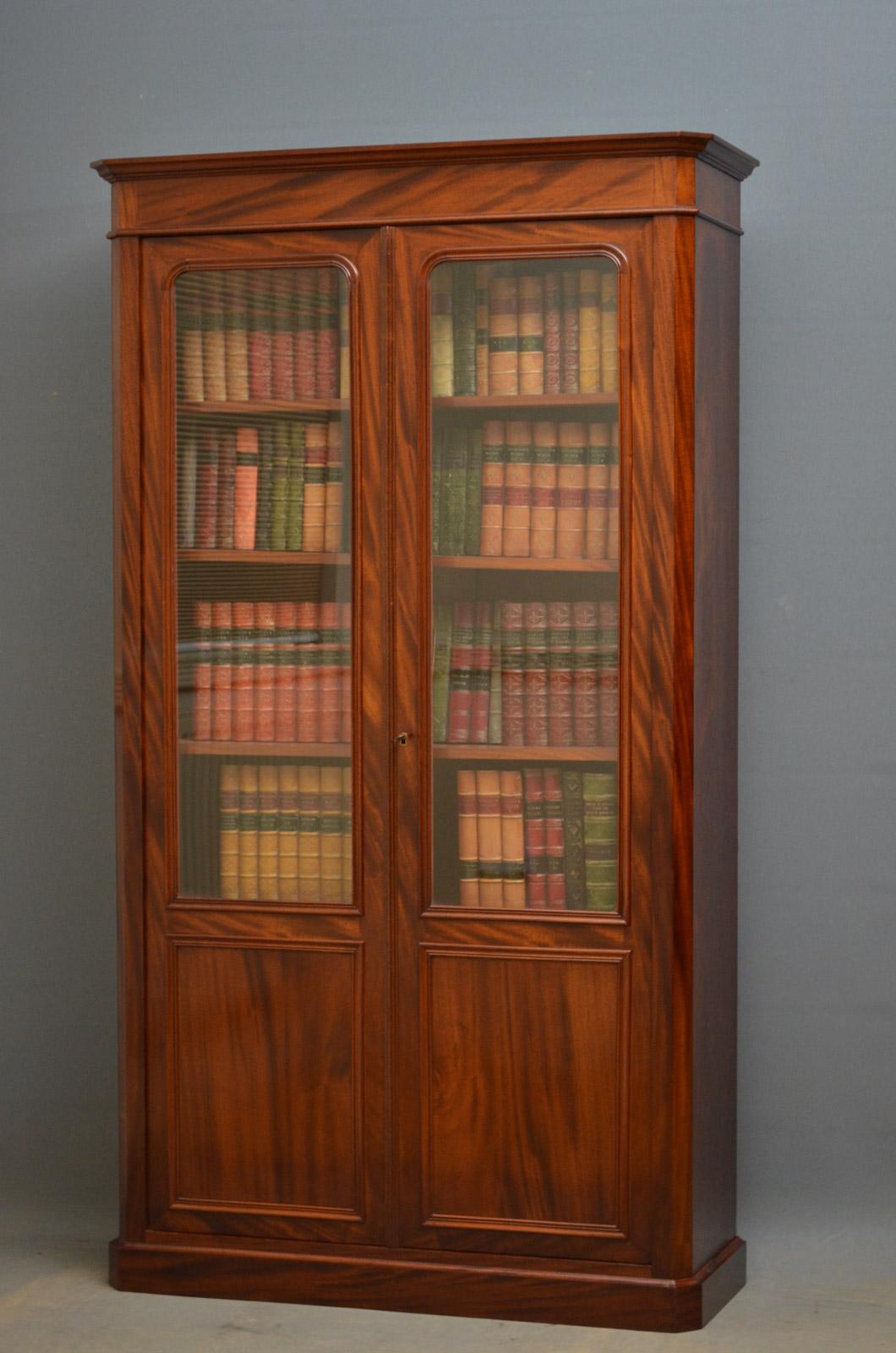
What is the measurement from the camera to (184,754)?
11.5 ft

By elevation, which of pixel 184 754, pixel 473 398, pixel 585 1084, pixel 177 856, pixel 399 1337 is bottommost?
pixel 399 1337

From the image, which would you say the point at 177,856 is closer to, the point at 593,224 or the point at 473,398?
the point at 473,398

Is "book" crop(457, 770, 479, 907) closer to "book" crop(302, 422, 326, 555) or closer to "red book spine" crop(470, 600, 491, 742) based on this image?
"red book spine" crop(470, 600, 491, 742)

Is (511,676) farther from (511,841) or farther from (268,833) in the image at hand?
(268,833)

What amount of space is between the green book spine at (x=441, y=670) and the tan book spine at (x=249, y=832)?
424 millimetres

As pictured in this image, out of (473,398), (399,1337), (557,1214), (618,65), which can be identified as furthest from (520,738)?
(618,65)

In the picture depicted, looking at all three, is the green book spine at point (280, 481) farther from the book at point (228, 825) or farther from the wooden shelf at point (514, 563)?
the book at point (228, 825)

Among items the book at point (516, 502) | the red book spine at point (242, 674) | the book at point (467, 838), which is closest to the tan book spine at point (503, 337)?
→ the book at point (516, 502)

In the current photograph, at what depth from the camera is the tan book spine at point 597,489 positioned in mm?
3312

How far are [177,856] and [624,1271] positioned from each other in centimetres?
128

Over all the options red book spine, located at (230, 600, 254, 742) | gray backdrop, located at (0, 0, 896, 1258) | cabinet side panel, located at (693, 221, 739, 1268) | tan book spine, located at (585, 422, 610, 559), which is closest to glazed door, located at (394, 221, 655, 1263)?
tan book spine, located at (585, 422, 610, 559)

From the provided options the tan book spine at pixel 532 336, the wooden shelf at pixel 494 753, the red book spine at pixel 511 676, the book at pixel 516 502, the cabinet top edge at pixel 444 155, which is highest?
the cabinet top edge at pixel 444 155

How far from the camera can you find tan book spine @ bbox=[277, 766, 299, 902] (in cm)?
349

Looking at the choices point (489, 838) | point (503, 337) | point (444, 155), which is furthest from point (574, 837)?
point (444, 155)
